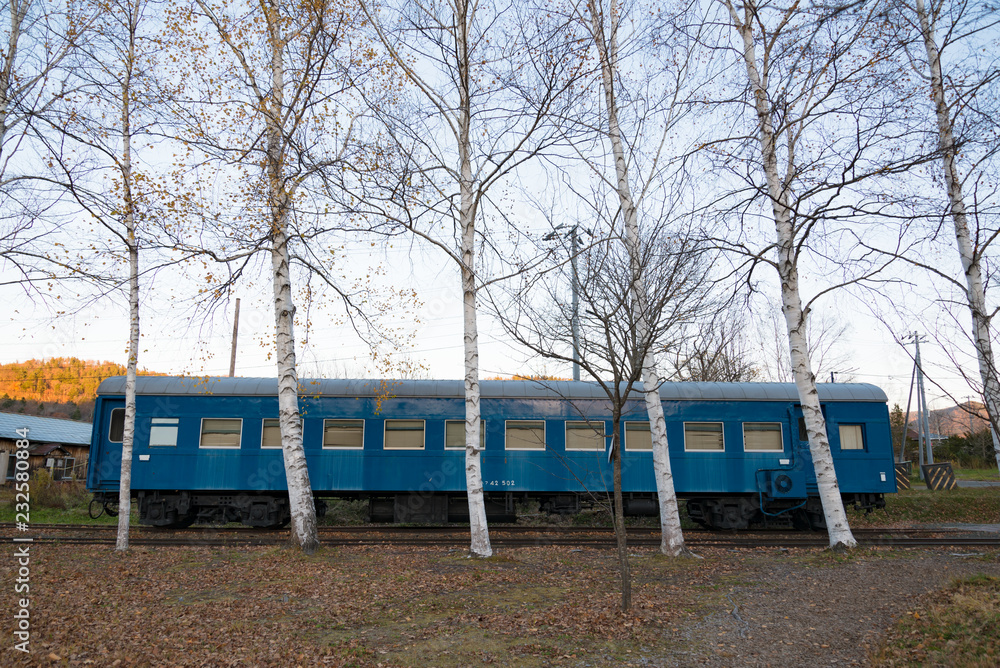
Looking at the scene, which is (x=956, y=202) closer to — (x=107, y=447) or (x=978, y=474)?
(x=107, y=447)

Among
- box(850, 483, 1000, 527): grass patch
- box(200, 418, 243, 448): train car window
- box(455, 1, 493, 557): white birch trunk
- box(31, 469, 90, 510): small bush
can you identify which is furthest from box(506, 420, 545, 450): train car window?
box(31, 469, 90, 510): small bush

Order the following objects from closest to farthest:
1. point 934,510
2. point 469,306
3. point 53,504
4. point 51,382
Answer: point 469,306
point 934,510
point 53,504
point 51,382

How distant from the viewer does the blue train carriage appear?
511 inches

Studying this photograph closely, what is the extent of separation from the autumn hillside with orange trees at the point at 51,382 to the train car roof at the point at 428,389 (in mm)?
28578

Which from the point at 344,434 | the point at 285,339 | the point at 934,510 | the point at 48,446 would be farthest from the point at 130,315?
the point at 48,446

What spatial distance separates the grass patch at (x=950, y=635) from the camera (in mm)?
4672

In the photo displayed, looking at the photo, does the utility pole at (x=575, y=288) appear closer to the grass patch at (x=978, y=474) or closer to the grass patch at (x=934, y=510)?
the grass patch at (x=934, y=510)

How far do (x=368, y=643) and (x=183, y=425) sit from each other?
9.44 m

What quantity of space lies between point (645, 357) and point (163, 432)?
33.8ft

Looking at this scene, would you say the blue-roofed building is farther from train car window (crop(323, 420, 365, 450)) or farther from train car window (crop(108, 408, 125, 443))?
train car window (crop(323, 420, 365, 450))

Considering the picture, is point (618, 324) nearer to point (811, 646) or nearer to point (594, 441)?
point (811, 646)

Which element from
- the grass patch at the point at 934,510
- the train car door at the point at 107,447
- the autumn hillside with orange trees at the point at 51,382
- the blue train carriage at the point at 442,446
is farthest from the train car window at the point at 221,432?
the autumn hillside with orange trees at the point at 51,382

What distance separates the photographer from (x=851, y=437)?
13.4 metres

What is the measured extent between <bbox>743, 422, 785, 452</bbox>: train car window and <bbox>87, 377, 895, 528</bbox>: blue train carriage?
22mm
